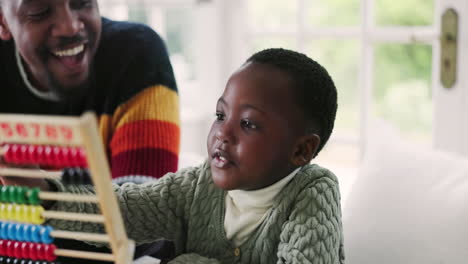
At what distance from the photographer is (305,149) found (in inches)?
44.7

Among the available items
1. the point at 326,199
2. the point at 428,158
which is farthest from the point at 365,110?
the point at 326,199

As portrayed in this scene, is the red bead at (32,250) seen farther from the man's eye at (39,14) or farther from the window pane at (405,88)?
the window pane at (405,88)

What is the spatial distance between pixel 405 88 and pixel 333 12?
1.32 feet

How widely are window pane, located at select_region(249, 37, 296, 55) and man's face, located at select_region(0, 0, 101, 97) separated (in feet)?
4.24

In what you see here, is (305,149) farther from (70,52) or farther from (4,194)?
(70,52)

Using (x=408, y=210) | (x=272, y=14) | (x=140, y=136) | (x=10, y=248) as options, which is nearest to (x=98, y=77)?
(x=140, y=136)

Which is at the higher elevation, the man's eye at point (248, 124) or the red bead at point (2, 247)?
the man's eye at point (248, 124)

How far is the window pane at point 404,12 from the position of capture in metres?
2.28

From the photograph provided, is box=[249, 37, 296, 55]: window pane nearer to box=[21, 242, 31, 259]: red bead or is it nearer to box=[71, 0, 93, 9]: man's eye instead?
box=[71, 0, 93, 9]: man's eye

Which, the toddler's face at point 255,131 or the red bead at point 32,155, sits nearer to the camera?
the red bead at point 32,155

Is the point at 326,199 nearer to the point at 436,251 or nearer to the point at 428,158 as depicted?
the point at 436,251

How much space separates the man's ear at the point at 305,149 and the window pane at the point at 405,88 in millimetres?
1307

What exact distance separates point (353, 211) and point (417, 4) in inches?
43.4

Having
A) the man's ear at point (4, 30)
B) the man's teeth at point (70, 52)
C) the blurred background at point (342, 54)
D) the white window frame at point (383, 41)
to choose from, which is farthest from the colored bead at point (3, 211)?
the white window frame at point (383, 41)
